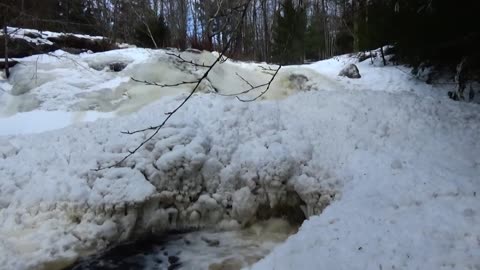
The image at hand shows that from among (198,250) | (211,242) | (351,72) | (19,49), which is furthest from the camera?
(351,72)

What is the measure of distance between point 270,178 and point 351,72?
6987 millimetres

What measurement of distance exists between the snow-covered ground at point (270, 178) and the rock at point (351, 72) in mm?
3902

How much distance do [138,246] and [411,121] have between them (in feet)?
15.3

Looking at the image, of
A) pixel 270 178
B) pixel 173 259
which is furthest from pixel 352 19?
pixel 173 259

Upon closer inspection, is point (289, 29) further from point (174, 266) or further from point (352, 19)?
point (352, 19)

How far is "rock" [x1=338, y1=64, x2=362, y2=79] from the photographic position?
11881 millimetres

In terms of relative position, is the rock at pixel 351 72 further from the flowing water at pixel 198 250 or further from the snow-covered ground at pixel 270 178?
the flowing water at pixel 198 250

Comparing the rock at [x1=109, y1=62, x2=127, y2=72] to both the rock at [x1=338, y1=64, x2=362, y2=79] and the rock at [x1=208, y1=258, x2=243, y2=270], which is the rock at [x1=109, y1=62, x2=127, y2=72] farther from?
the rock at [x1=208, y1=258, x2=243, y2=270]

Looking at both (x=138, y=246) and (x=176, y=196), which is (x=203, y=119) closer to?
(x=176, y=196)

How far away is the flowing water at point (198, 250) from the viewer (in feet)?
16.2

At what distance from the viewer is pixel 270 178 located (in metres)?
6.03

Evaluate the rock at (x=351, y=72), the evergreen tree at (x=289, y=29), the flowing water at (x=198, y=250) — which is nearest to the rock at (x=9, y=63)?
the evergreen tree at (x=289, y=29)

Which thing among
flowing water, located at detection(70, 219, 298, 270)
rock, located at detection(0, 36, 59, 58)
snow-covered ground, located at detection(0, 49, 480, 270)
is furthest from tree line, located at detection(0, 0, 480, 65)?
rock, located at detection(0, 36, 59, 58)

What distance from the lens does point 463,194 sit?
14.0 ft
